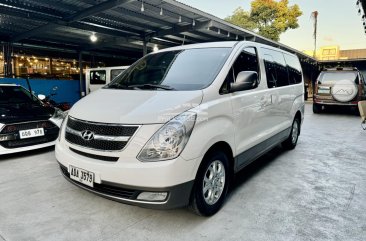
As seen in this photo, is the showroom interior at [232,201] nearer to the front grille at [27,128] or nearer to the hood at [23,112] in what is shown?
the front grille at [27,128]

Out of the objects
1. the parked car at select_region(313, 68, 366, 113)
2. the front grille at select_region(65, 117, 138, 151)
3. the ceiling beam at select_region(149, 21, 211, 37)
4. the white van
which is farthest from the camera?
the white van

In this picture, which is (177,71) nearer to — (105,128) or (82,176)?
(105,128)

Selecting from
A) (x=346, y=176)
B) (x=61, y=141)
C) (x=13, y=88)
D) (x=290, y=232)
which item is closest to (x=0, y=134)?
(x=13, y=88)

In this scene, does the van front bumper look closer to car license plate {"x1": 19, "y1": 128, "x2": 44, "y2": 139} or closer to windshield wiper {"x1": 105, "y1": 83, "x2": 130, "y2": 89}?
windshield wiper {"x1": 105, "y1": 83, "x2": 130, "y2": 89}

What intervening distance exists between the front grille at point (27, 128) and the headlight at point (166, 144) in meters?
3.04

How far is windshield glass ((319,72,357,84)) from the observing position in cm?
946

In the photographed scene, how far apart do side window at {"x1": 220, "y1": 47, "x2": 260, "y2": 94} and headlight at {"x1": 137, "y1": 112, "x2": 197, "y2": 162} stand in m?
0.72

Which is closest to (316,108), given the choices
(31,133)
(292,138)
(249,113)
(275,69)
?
(292,138)

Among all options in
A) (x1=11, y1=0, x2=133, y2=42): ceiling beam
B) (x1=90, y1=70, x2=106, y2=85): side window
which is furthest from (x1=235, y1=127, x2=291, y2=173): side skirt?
(x1=90, y1=70, x2=106, y2=85): side window

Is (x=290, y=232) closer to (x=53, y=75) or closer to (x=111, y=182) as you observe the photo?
(x=111, y=182)

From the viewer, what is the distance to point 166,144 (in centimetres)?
205

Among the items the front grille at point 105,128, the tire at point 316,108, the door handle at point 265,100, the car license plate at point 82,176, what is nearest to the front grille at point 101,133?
the front grille at point 105,128

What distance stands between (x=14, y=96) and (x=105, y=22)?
4905 mm

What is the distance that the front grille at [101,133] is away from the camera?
2127 mm
